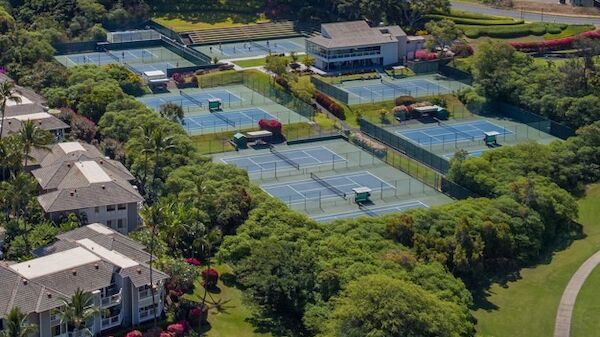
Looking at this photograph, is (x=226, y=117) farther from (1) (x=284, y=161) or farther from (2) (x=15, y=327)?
(2) (x=15, y=327)

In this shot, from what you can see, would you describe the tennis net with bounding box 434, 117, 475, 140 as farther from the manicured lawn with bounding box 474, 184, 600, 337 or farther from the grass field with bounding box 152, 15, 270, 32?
the grass field with bounding box 152, 15, 270, 32

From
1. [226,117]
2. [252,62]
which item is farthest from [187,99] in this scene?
[252,62]

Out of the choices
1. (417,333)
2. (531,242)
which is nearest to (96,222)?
(417,333)

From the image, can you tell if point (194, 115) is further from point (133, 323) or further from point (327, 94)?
point (133, 323)

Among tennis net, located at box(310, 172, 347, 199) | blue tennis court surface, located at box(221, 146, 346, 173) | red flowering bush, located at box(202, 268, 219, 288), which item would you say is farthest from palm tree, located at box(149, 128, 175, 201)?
tennis net, located at box(310, 172, 347, 199)

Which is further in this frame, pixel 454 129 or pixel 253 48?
pixel 253 48

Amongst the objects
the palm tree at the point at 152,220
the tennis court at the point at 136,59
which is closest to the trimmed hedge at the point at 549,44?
the tennis court at the point at 136,59
